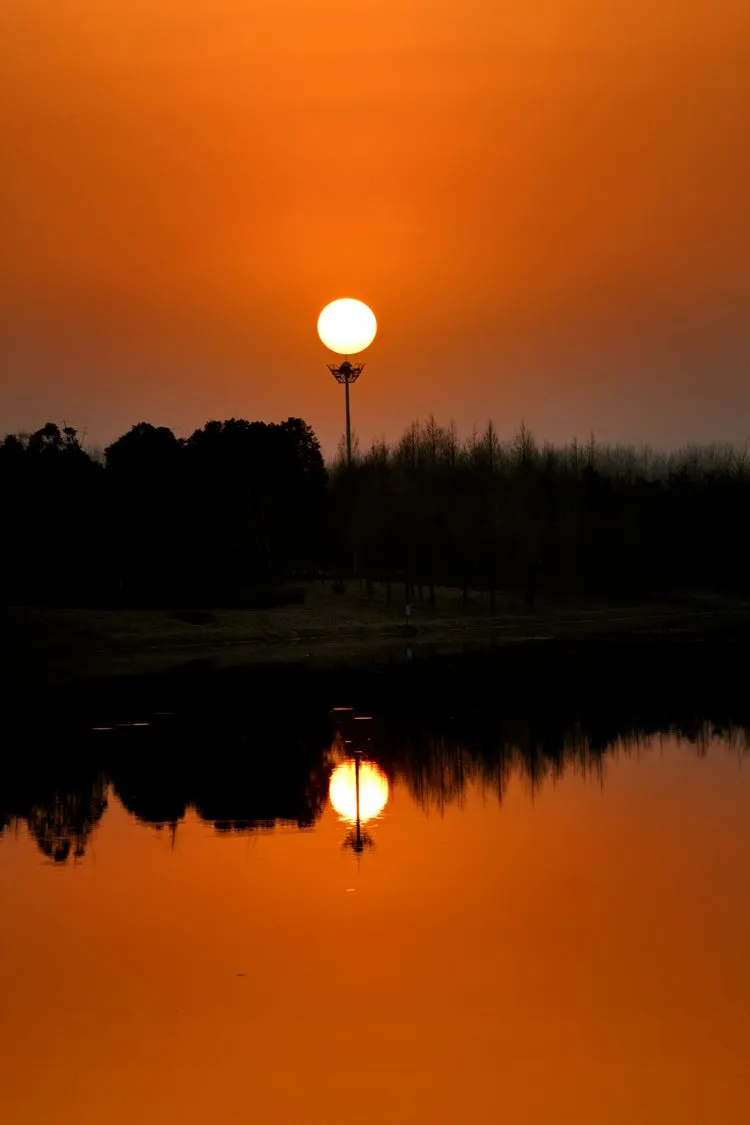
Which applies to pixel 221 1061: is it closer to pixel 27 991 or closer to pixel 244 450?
pixel 27 991

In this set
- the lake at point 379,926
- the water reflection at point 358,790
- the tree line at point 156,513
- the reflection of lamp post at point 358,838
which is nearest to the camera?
the lake at point 379,926

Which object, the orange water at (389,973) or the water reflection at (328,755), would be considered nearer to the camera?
the orange water at (389,973)

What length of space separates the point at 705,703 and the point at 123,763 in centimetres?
1384

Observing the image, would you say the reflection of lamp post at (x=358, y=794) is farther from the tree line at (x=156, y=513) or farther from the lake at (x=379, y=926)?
the tree line at (x=156, y=513)

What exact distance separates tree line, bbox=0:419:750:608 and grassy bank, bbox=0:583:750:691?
2.65 m

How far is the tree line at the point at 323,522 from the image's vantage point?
6412cm

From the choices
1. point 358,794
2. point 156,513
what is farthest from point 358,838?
point 156,513

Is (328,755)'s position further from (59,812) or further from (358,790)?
(59,812)

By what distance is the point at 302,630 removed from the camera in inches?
2509

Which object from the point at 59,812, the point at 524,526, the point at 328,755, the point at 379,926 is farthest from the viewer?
the point at 524,526

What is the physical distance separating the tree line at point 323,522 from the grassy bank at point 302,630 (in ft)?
8.70

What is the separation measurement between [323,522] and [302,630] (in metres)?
19.0

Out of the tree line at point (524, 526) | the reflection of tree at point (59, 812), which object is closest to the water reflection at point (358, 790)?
the reflection of tree at point (59, 812)

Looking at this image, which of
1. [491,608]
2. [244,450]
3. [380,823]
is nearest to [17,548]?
[244,450]
